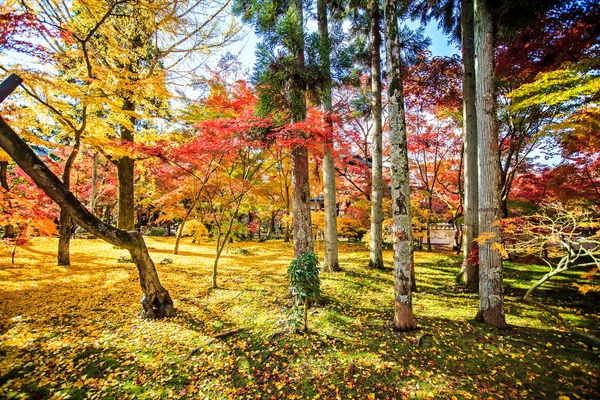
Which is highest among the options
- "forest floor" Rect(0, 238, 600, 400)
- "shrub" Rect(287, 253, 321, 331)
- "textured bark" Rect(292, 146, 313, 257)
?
"textured bark" Rect(292, 146, 313, 257)

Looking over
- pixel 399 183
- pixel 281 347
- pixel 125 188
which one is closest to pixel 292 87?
pixel 399 183

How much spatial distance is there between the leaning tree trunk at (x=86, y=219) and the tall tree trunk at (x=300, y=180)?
290cm

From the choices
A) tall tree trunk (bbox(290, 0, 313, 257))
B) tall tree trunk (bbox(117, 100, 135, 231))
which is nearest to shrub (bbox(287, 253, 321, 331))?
tall tree trunk (bbox(290, 0, 313, 257))

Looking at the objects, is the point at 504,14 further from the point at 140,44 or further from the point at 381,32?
the point at 140,44

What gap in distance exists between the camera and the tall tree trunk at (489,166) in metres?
3.91

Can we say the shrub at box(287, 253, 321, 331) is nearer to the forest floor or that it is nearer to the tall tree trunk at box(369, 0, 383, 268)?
the forest floor

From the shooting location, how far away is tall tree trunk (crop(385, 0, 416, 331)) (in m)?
3.77

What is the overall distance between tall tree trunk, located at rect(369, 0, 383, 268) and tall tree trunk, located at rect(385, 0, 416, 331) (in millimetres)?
3974

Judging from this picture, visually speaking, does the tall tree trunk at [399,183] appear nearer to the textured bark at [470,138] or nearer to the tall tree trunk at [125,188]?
the textured bark at [470,138]

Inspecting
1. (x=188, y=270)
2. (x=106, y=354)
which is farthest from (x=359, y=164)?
(x=106, y=354)

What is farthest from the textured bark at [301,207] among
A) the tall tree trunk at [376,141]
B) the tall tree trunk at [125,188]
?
the tall tree trunk at [125,188]

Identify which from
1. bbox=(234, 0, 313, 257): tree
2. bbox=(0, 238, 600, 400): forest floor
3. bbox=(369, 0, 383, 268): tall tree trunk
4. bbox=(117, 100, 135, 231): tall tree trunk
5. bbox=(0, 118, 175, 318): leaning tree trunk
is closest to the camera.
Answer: bbox=(0, 238, 600, 400): forest floor

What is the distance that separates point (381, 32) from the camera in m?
8.43

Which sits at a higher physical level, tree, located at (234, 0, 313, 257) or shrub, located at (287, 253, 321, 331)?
tree, located at (234, 0, 313, 257)
